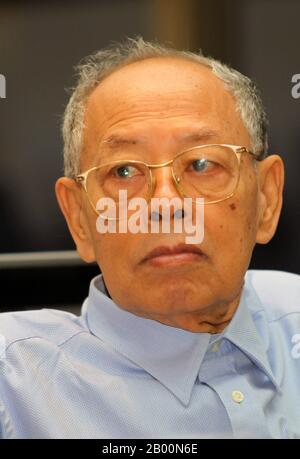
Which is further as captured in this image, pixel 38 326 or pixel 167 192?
pixel 38 326

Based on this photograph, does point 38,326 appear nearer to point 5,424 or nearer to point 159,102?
point 5,424

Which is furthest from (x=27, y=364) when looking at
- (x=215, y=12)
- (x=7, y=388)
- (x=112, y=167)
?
(x=215, y=12)

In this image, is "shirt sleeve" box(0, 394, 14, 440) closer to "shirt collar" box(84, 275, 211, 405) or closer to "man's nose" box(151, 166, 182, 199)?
"shirt collar" box(84, 275, 211, 405)

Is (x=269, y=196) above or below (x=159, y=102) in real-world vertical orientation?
below

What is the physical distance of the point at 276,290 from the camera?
109cm

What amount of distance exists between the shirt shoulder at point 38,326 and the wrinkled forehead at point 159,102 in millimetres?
291

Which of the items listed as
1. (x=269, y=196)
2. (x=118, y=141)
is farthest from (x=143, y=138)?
(x=269, y=196)

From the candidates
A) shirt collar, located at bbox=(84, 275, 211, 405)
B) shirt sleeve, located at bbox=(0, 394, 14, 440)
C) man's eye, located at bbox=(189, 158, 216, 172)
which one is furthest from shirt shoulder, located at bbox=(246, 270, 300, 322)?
shirt sleeve, located at bbox=(0, 394, 14, 440)

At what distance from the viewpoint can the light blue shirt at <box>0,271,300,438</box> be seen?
847 millimetres

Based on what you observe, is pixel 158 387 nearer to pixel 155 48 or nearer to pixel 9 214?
pixel 9 214

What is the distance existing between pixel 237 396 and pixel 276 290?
268 mm

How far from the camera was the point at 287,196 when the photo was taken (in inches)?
41.1

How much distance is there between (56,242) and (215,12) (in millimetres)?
483

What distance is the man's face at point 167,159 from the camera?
34.1 inches
